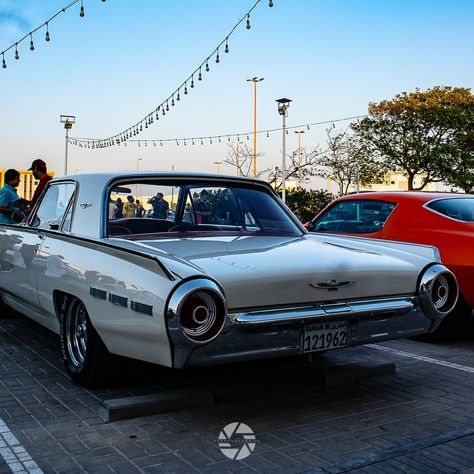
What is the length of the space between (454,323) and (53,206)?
3895 mm

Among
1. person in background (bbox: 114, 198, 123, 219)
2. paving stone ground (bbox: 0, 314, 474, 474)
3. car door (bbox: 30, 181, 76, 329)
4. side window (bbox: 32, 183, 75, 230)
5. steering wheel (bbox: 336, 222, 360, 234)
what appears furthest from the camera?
steering wheel (bbox: 336, 222, 360, 234)

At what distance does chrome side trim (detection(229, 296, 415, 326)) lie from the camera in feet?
11.6

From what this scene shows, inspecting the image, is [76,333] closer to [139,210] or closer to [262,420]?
[139,210]

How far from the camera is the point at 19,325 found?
6949 mm

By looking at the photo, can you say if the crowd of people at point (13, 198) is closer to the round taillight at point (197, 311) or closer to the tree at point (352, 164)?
the round taillight at point (197, 311)

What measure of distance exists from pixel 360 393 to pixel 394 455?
119 centimetres

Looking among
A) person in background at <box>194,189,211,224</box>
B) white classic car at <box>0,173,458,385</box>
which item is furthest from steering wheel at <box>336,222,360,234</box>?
person in background at <box>194,189,211,224</box>

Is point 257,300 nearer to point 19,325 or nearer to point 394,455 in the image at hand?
point 394,455

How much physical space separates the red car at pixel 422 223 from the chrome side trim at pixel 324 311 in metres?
2.17

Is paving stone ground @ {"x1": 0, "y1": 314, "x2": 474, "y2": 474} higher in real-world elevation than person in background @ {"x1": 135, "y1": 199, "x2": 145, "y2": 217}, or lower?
lower

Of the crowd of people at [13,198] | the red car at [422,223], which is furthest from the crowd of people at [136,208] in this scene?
the crowd of people at [13,198]

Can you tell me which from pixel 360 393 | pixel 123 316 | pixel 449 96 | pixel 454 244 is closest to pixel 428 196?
pixel 454 244

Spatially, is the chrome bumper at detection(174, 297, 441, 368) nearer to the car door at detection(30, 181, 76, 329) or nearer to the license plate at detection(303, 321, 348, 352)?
the license plate at detection(303, 321, 348, 352)

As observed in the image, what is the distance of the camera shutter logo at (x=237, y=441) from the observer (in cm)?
342
